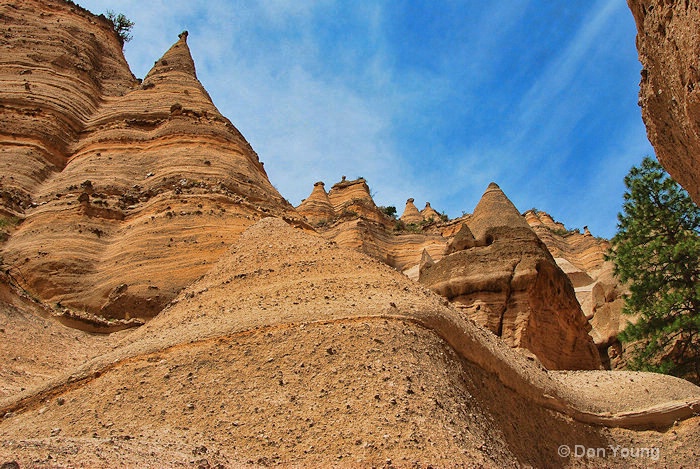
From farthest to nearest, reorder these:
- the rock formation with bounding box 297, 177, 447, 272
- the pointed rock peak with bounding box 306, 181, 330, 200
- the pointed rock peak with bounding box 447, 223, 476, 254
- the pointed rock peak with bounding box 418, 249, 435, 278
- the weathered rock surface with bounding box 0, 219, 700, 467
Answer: the pointed rock peak with bounding box 306, 181, 330, 200 < the rock formation with bounding box 297, 177, 447, 272 < the pointed rock peak with bounding box 418, 249, 435, 278 < the pointed rock peak with bounding box 447, 223, 476, 254 < the weathered rock surface with bounding box 0, 219, 700, 467

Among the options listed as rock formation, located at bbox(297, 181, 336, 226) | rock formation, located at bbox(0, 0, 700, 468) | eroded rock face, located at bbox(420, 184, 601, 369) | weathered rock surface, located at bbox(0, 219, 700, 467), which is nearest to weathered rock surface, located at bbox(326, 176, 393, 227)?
rock formation, located at bbox(297, 181, 336, 226)

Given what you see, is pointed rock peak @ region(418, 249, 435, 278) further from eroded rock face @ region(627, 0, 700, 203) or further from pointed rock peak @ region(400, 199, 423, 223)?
pointed rock peak @ region(400, 199, 423, 223)

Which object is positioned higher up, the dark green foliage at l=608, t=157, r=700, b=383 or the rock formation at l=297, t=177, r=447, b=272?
the rock formation at l=297, t=177, r=447, b=272

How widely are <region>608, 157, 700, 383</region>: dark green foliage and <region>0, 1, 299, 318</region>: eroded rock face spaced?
11.3m

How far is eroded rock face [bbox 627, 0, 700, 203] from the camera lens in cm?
530

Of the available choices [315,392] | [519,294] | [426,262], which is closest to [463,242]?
[519,294]

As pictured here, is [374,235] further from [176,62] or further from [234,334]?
[234,334]

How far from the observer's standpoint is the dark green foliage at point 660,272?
65.3 ft

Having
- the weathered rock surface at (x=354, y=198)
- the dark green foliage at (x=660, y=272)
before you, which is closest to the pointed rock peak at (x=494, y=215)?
the dark green foliage at (x=660, y=272)

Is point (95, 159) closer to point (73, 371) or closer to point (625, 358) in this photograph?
point (73, 371)

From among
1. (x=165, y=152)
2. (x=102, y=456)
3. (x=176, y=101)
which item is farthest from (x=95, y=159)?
(x=102, y=456)

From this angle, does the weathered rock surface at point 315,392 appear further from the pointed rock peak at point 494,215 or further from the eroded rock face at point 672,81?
the pointed rock peak at point 494,215

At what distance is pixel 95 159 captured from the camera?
1970 cm

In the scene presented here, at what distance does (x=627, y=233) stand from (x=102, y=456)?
2108 centimetres
